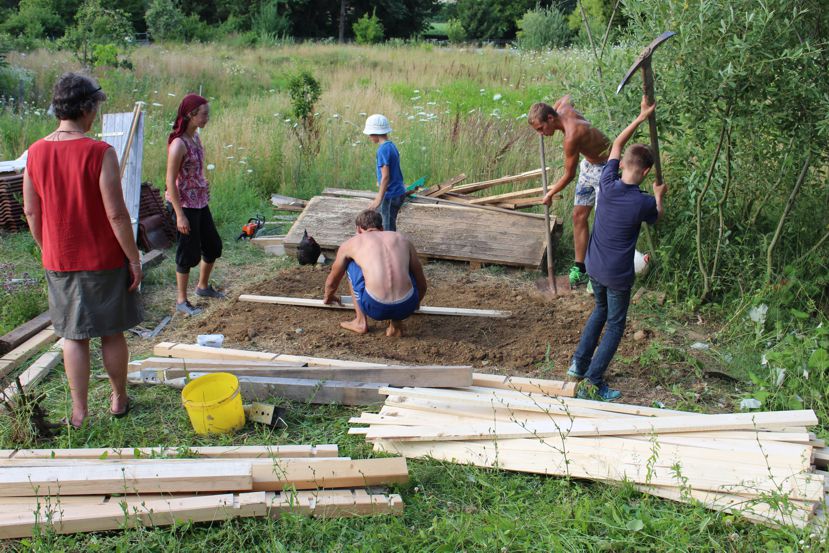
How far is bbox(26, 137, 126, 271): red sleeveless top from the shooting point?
3973 mm

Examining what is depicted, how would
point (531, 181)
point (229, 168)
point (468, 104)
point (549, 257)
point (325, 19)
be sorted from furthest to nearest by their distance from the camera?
1. point (325, 19)
2. point (468, 104)
3. point (229, 168)
4. point (531, 181)
5. point (549, 257)

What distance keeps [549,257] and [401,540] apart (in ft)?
14.2

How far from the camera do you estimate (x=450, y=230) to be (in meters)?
8.28

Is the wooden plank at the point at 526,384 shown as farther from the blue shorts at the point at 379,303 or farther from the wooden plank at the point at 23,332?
the wooden plank at the point at 23,332

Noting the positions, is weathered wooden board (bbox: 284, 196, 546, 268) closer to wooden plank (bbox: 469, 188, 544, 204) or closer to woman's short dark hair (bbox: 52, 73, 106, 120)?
wooden plank (bbox: 469, 188, 544, 204)

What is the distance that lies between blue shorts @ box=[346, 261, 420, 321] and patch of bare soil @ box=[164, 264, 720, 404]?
251 millimetres

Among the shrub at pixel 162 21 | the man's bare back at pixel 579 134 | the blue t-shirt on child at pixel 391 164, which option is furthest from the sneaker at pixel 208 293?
the shrub at pixel 162 21

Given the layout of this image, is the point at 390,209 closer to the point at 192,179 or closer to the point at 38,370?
Result: the point at 192,179

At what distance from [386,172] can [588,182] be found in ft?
6.94

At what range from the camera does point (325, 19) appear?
4362 cm

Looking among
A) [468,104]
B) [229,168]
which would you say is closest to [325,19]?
[468,104]

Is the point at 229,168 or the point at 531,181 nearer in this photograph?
the point at 531,181

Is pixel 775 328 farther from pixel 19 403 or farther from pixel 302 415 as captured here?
pixel 19 403

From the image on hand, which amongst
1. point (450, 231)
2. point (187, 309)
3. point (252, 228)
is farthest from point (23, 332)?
point (450, 231)
